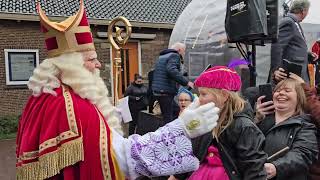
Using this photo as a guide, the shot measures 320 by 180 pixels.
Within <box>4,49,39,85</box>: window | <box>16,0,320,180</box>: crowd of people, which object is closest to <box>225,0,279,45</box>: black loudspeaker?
<box>16,0,320,180</box>: crowd of people

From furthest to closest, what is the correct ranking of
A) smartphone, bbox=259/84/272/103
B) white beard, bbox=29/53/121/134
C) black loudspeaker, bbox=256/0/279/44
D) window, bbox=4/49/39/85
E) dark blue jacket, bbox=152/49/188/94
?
window, bbox=4/49/39/85
dark blue jacket, bbox=152/49/188/94
black loudspeaker, bbox=256/0/279/44
smartphone, bbox=259/84/272/103
white beard, bbox=29/53/121/134

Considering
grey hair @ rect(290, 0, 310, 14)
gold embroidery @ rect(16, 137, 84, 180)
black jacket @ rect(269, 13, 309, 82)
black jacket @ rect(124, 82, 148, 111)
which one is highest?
grey hair @ rect(290, 0, 310, 14)

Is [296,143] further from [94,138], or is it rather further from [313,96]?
[94,138]

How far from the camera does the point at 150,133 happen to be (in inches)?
91.9

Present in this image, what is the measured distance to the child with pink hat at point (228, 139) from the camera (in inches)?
105

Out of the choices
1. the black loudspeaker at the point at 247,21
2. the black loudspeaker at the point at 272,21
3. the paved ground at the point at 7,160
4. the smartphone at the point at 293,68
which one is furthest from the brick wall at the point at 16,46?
the smartphone at the point at 293,68

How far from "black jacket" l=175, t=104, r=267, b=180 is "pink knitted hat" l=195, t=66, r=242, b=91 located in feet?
0.65

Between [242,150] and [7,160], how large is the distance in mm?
6822

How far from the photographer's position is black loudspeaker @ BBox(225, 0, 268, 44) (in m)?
4.05

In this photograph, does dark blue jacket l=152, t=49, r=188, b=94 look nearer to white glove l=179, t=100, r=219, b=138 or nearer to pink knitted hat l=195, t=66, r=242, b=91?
pink knitted hat l=195, t=66, r=242, b=91

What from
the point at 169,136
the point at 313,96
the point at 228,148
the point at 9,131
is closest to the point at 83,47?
the point at 169,136

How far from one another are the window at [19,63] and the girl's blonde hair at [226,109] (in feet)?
43.5

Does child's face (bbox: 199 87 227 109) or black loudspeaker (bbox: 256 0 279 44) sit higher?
black loudspeaker (bbox: 256 0 279 44)

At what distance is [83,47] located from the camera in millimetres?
2580
